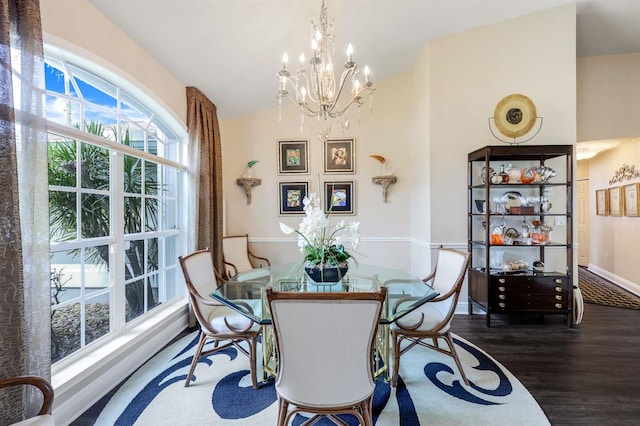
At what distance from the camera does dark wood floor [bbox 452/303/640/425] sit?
72.0 inches

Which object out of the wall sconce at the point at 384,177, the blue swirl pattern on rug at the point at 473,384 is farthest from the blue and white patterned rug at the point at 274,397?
the wall sconce at the point at 384,177

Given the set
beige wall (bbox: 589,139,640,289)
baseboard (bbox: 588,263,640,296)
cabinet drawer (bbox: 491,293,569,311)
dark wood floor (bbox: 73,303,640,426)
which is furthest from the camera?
beige wall (bbox: 589,139,640,289)

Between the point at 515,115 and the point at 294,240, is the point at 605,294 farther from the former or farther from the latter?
the point at 294,240

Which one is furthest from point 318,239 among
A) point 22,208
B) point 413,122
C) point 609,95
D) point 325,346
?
point 609,95

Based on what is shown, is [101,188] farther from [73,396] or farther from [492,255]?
[492,255]

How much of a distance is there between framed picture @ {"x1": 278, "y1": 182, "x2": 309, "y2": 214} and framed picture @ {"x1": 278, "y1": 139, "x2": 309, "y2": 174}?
199mm

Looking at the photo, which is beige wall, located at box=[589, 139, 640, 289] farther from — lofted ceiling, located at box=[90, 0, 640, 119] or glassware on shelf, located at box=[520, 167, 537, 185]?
glassware on shelf, located at box=[520, 167, 537, 185]

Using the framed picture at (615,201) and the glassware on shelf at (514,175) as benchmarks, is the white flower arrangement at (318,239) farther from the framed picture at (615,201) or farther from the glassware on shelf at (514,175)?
the framed picture at (615,201)

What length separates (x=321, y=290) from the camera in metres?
2.08

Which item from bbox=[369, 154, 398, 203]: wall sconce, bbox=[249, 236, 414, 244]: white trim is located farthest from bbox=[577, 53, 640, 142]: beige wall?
bbox=[249, 236, 414, 244]: white trim

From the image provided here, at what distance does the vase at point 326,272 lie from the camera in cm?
210

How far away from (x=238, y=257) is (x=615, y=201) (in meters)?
6.41

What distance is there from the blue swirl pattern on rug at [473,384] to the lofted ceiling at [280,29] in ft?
10.6

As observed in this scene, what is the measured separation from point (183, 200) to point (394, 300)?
103 inches
